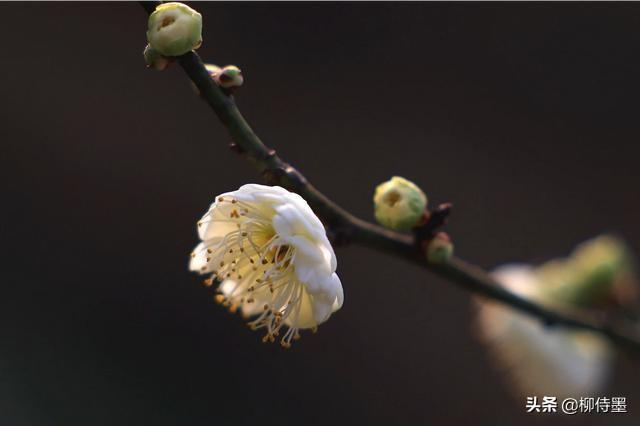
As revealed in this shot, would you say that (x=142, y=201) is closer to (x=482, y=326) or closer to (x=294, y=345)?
(x=294, y=345)

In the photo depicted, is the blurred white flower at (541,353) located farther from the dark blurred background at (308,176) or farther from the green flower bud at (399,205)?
the dark blurred background at (308,176)

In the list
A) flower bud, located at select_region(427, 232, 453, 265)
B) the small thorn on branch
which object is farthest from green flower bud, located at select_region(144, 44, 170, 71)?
flower bud, located at select_region(427, 232, 453, 265)

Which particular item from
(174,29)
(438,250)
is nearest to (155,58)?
(174,29)

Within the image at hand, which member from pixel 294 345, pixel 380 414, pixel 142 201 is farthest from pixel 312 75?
pixel 380 414

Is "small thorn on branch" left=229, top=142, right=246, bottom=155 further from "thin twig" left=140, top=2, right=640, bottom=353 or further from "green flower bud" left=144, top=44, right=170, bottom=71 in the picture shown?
"green flower bud" left=144, top=44, right=170, bottom=71

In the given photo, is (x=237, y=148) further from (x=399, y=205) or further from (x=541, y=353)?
(x=541, y=353)

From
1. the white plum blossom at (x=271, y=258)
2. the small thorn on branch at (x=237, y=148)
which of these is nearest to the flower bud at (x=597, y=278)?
the white plum blossom at (x=271, y=258)
